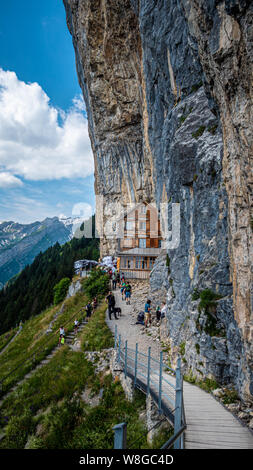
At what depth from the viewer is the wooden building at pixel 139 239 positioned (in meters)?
28.7

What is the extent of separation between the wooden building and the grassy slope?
39.9 feet

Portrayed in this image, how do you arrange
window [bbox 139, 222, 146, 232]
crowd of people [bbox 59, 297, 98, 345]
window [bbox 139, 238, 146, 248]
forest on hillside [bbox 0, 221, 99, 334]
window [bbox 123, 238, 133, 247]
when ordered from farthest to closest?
1. forest on hillside [bbox 0, 221, 99, 334]
2. window [bbox 123, 238, 133, 247]
3. window [bbox 139, 222, 146, 232]
4. window [bbox 139, 238, 146, 248]
5. crowd of people [bbox 59, 297, 98, 345]

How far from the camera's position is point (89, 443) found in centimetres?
855

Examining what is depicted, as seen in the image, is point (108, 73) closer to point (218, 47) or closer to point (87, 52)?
point (87, 52)

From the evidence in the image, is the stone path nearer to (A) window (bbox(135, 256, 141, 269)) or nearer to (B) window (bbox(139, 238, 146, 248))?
(A) window (bbox(135, 256, 141, 269))

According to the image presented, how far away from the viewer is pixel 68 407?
1094 centimetres

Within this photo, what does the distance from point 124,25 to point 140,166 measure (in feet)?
54.9

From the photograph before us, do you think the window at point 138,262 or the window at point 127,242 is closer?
the window at point 138,262

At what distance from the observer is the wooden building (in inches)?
1131

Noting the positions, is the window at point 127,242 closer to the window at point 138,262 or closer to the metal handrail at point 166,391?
the window at point 138,262

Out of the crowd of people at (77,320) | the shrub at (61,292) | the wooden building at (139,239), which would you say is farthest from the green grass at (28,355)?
the shrub at (61,292)

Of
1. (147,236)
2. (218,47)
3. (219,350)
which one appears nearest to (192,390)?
(219,350)

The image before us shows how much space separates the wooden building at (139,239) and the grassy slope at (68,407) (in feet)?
39.9

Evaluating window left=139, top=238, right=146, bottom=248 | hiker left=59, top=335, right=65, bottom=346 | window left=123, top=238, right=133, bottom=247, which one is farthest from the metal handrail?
window left=123, top=238, right=133, bottom=247
